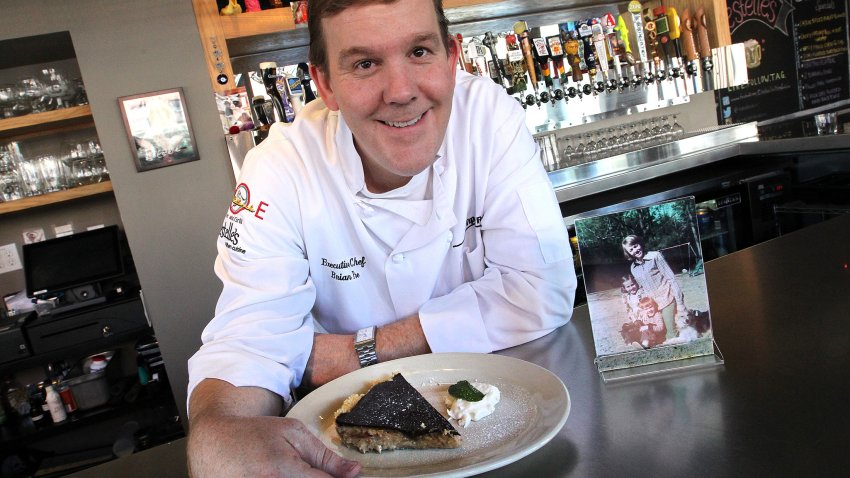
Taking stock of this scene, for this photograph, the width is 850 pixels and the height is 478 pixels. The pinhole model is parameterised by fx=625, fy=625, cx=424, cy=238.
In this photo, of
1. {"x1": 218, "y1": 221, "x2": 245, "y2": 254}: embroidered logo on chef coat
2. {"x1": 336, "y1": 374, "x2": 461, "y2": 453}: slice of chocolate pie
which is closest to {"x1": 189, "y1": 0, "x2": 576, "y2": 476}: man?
{"x1": 218, "y1": 221, "x2": 245, "y2": 254}: embroidered logo on chef coat

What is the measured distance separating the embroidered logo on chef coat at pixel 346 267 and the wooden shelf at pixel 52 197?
2352mm

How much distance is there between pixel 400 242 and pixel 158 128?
2.19 metres

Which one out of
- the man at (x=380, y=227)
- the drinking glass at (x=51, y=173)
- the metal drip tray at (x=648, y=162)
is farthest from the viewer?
the drinking glass at (x=51, y=173)

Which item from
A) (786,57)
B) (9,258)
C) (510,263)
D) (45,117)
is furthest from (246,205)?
(786,57)

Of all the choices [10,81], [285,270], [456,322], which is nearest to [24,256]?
[10,81]

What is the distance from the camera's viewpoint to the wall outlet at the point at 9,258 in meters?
3.62

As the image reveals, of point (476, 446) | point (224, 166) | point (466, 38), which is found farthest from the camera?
point (466, 38)

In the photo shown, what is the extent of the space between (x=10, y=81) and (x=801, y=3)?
18.5 feet

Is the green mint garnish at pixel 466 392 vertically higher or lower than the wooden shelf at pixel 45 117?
lower

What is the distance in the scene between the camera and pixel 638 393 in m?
0.84

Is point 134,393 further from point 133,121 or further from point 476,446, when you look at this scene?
point 476,446

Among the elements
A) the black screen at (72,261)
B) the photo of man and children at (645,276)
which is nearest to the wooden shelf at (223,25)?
the black screen at (72,261)

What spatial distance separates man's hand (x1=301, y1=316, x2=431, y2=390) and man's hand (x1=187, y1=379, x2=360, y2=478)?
0.34 m

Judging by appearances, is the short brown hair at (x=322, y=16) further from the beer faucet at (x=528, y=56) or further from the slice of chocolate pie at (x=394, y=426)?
the beer faucet at (x=528, y=56)
